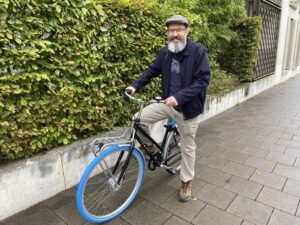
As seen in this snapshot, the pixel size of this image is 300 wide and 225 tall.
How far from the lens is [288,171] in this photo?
139 inches

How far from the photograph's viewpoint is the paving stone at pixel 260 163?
3.64 metres

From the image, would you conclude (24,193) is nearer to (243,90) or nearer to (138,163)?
(138,163)

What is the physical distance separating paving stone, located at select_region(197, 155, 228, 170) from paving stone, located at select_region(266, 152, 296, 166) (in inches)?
30.9

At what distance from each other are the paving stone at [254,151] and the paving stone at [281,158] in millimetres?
87

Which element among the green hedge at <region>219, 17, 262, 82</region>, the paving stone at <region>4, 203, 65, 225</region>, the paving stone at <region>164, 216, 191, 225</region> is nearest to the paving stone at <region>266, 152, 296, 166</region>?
the paving stone at <region>164, 216, 191, 225</region>

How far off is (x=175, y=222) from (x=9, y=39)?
7.98 feet

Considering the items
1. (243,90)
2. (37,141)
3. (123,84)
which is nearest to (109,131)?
(123,84)

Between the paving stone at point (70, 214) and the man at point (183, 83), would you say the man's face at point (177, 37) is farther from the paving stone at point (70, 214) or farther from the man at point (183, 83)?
the paving stone at point (70, 214)

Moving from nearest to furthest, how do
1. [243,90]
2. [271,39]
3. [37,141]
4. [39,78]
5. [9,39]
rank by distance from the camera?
[9,39] → [39,78] → [37,141] → [243,90] → [271,39]

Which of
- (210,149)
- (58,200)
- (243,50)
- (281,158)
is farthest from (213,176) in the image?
(243,50)

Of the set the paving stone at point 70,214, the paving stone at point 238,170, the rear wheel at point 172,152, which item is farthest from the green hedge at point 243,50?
the paving stone at point 70,214

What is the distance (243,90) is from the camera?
7898 mm

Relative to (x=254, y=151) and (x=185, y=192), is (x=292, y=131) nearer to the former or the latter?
(x=254, y=151)

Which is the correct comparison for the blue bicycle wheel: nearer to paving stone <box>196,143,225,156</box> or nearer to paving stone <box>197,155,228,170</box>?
paving stone <box>197,155,228,170</box>
